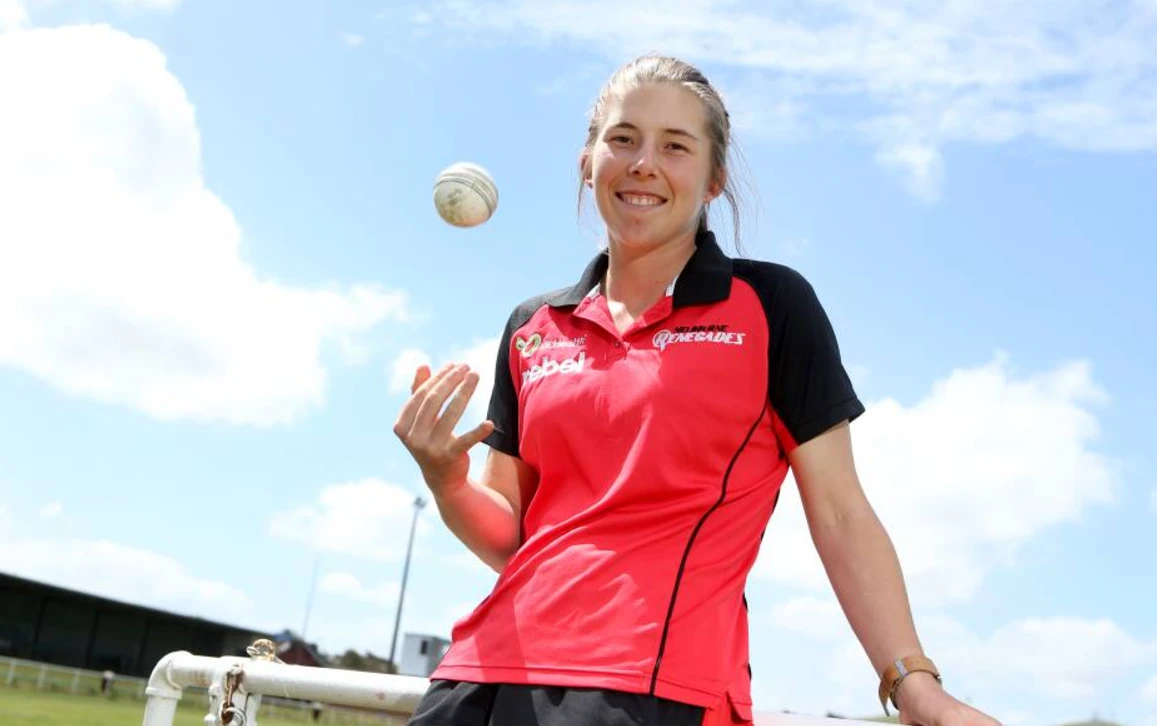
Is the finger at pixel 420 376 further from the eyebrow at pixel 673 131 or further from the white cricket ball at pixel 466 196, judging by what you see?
the white cricket ball at pixel 466 196

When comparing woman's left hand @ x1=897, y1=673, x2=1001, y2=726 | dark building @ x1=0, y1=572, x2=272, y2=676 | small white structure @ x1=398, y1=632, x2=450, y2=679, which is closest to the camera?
woman's left hand @ x1=897, y1=673, x2=1001, y2=726

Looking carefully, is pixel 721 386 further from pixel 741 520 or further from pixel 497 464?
pixel 497 464

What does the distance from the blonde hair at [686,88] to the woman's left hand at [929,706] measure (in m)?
1.10

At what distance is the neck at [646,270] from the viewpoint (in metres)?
2.56

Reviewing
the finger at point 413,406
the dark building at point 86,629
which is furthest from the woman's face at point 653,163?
the dark building at point 86,629

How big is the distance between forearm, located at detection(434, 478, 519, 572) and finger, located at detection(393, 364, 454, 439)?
0.59 feet

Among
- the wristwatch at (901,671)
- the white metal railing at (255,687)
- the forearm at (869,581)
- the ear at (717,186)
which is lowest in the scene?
the white metal railing at (255,687)

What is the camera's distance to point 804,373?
7.49 ft

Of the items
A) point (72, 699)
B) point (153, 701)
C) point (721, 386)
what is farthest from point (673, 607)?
point (72, 699)

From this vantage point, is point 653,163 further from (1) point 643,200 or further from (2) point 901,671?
(2) point 901,671

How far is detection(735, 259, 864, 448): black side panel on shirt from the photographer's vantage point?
2.27 meters

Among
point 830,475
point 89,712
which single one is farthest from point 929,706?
point 89,712

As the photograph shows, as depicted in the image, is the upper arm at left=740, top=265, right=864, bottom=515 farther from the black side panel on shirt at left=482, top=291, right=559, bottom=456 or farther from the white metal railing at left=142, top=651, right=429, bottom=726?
the white metal railing at left=142, top=651, right=429, bottom=726

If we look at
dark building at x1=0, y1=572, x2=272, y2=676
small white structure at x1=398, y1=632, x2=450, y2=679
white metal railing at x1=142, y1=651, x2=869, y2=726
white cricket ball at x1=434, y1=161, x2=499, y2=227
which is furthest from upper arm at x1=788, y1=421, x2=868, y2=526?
small white structure at x1=398, y1=632, x2=450, y2=679
